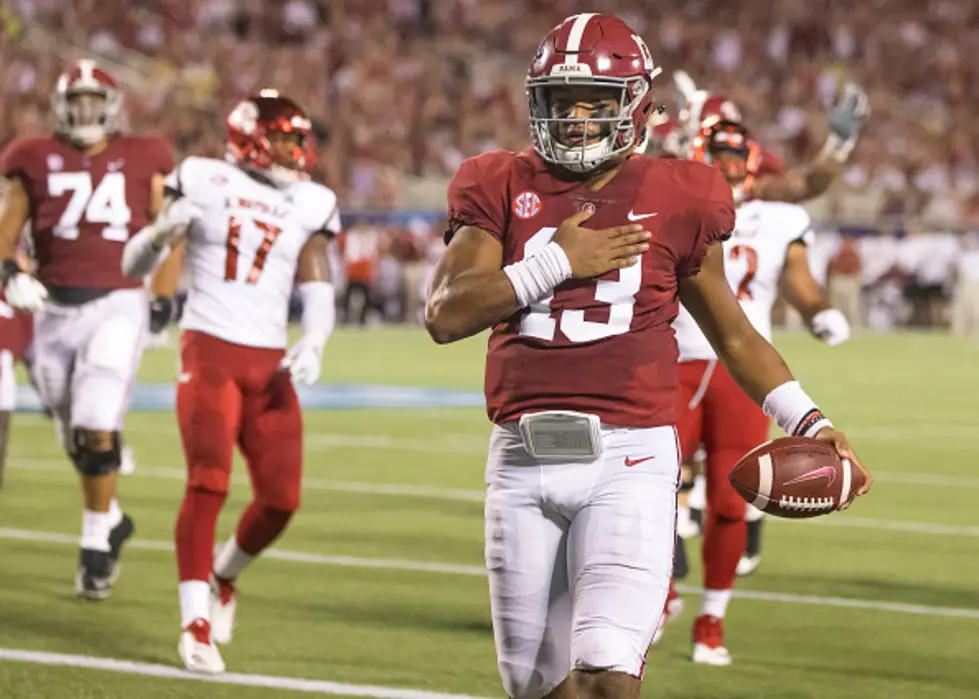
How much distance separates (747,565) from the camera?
7105 mm

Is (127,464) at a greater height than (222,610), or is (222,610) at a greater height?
(222,610)

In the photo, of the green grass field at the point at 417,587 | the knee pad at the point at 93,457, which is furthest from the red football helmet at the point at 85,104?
the green grass field at the point at 417,587

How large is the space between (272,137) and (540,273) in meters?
2.38

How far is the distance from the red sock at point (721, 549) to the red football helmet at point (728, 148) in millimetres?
1251

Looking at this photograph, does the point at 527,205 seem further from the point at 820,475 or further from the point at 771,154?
the point at 771,154

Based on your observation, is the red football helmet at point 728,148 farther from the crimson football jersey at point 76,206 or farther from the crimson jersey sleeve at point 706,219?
the crimson jersey sleeve at point 706,219

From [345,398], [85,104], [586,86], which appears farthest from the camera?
[345,398]

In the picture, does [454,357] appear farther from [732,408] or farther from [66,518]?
[732,408]

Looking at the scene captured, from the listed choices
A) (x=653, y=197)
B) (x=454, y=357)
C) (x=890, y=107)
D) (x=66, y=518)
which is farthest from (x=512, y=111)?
(x=653, y=197)

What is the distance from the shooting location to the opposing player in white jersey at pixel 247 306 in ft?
17.7

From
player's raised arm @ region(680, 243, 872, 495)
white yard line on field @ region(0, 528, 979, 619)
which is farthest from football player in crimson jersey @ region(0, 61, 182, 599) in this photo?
player's raised arm @ region(680, 243, 872, 495)

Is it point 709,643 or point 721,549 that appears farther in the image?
point 721,549

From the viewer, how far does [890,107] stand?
27062 millimetres

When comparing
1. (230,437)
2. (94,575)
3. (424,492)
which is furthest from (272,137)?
(424,492)
